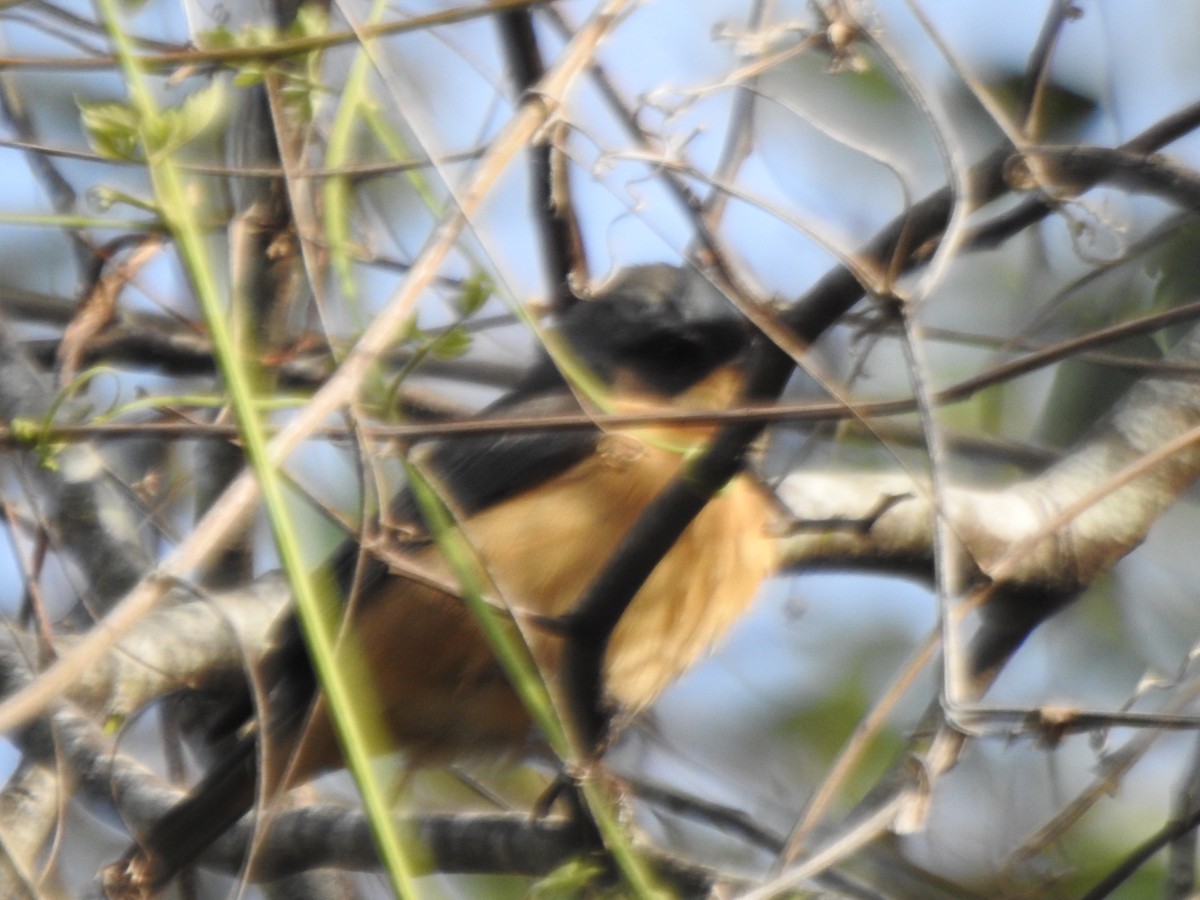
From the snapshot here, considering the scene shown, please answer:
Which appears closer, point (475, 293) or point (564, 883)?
point (564, 883)

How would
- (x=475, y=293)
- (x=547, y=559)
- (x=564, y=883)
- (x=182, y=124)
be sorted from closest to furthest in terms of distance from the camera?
(x=182, y=124) → (x=564, y=883) → (x=475, y=293) → (x=547, y=559)

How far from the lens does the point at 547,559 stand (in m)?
4.13

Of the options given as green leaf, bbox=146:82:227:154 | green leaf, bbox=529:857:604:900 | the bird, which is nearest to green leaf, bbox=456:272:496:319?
green leaf, bbox=146:82:227:154

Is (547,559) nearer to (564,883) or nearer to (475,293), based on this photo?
(475,293)

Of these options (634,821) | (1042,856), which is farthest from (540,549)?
(1042,856)

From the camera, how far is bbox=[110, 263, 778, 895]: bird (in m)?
4.02

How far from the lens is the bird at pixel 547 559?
402cm

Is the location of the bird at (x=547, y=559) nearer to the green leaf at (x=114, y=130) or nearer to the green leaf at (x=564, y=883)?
the green leaf at (x=564, y=883)

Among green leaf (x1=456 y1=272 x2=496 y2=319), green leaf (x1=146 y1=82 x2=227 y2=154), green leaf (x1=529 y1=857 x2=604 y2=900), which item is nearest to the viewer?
green leaf (x1=146 y1=82 x2=227 y2=154)

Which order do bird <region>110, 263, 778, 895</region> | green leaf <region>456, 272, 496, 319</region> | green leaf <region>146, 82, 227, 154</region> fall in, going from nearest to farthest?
green leaf <region>146, 82, 227, 154</region> → green leaf <region>456, 272, 496, 319</region> → bird <region>110, 263, 778, 895</region>

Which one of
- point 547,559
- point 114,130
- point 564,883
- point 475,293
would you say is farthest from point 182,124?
point 547,559

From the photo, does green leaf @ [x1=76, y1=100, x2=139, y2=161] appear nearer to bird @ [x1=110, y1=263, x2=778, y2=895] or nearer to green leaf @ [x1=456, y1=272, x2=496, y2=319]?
green leaf @ [x1=456, y1=272, x2=496, y2=319]

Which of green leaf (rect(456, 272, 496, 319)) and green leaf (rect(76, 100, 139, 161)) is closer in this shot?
green leaf (rect(76, 100, 139, 161))

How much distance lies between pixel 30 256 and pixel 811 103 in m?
2.86
